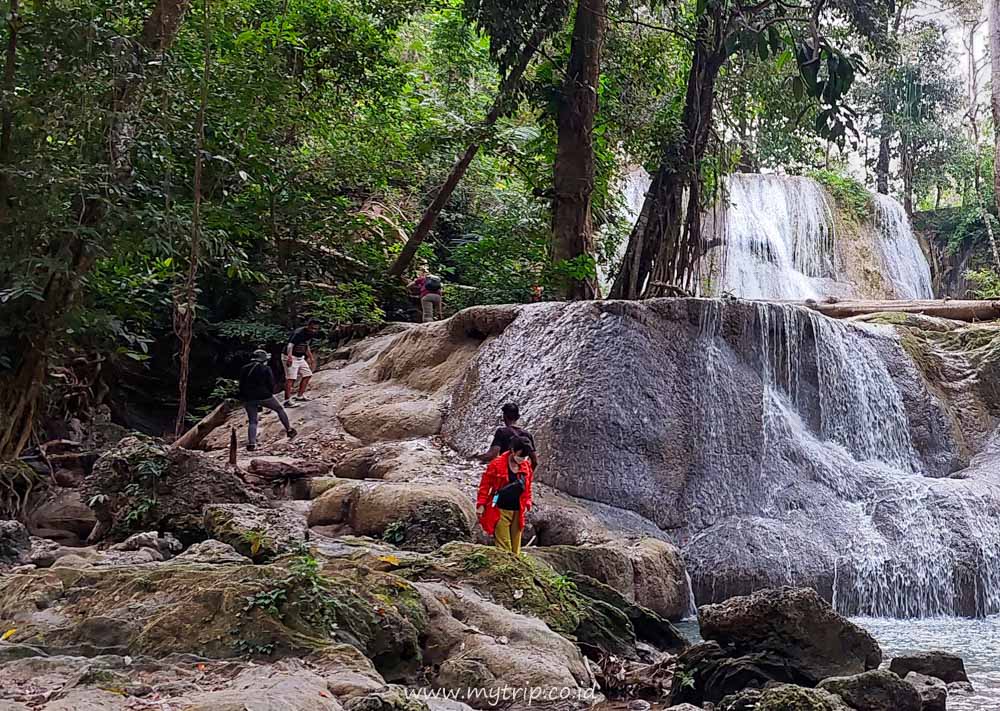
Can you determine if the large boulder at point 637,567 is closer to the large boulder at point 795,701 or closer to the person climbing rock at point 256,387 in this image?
the large boulder at point 795,701

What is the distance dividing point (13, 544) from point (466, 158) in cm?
1034

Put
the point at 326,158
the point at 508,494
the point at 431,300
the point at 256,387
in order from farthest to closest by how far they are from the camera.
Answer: the point at 326,158 → the point at 431,300 → the point at 256,387 → the point at 508,494

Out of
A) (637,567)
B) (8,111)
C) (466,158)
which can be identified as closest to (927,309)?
(466,158)

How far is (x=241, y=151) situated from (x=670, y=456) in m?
5.89

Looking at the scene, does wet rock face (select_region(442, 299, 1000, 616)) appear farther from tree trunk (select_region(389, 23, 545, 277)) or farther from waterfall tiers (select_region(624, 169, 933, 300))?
waterfall tiers (select_region(624, 169, 933, 300))

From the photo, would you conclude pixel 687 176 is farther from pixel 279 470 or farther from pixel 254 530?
pixel 254 530

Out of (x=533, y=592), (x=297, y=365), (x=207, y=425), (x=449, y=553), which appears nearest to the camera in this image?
(x=533, y=592)

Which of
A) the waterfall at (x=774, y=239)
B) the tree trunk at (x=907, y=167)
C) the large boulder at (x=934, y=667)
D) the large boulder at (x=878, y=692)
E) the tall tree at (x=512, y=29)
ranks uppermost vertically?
the tree trunk at (x=907, y=167)

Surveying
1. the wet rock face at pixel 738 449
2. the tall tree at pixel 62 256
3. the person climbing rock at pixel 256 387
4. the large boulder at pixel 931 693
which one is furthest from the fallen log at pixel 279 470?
the large boulder at pixel 931 693

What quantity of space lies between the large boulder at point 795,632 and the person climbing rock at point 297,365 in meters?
8.17

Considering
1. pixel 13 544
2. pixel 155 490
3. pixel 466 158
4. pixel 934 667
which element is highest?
pixel 466 158

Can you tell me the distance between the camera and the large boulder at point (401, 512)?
27.9 feet

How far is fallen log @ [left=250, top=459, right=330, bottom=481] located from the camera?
35.2 feet

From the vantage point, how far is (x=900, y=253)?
2584 cm
